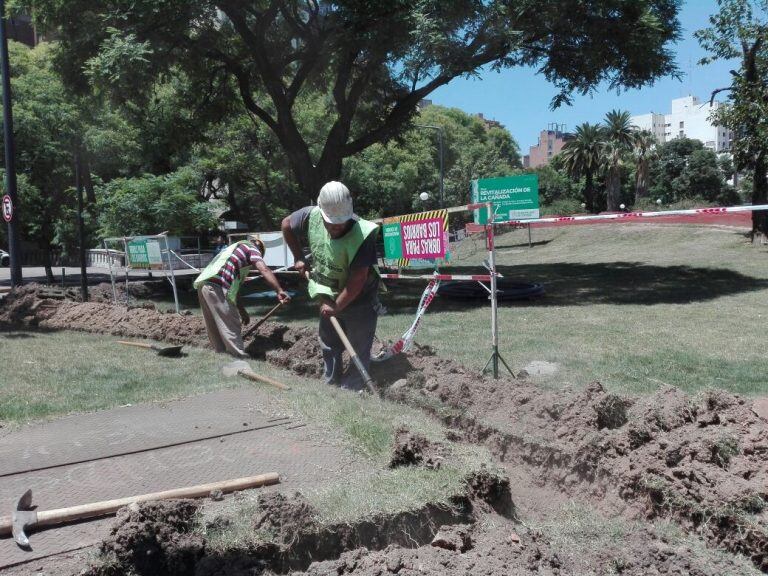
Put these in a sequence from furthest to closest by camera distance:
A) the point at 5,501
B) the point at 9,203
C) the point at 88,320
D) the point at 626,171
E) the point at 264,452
A: 1. the point at 626,171
2. the point at 9,203
3. the point at 88,320
4. the point at 264,452
5. the point at 5,501

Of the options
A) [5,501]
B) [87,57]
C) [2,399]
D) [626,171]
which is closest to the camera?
[5,501]

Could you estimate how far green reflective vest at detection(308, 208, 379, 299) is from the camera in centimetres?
624

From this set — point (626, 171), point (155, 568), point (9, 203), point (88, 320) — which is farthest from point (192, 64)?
point (626, 171)

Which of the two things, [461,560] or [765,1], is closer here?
[461,560]

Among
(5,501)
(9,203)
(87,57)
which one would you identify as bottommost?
(5,501)

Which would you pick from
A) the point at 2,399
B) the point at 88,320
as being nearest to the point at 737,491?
the point at 2,399

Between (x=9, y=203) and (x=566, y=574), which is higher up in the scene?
(x=9, y=203)

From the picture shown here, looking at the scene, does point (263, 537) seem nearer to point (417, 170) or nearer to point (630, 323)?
point (630, 323)

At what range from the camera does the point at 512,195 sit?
12.9 m

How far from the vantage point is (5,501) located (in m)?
4.08

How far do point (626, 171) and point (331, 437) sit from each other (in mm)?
63540

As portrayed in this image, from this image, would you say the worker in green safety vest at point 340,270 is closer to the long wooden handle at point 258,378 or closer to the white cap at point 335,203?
the white cap at point 335,203

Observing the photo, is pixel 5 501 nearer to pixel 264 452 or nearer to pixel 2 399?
pixel 264 452

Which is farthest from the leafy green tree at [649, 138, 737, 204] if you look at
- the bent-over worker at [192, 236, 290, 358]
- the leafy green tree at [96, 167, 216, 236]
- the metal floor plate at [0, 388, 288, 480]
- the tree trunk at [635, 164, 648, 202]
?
the metal floor plate at [0, 388, 288, 480]
